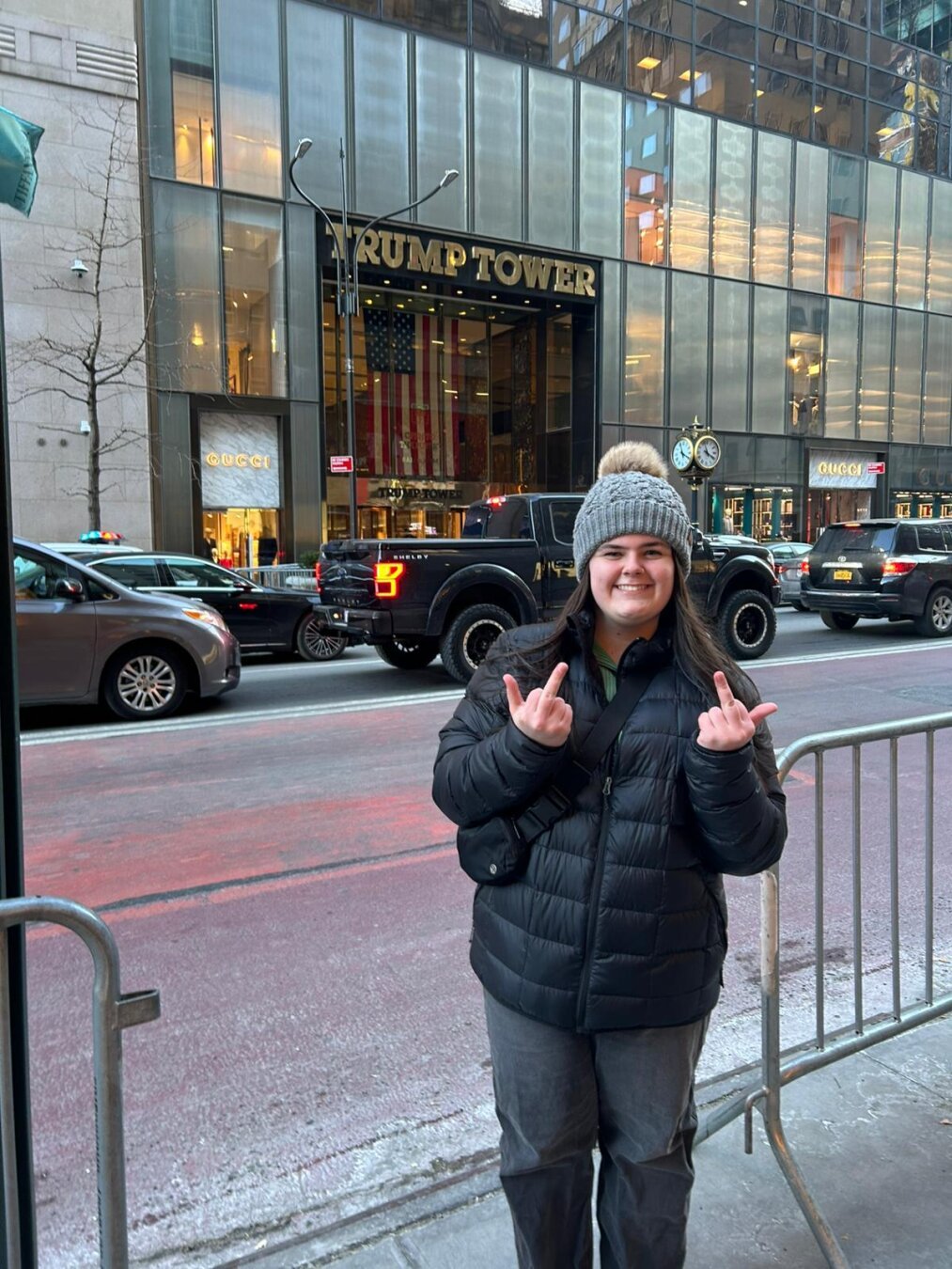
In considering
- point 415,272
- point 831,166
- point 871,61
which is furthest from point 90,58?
point 871,61

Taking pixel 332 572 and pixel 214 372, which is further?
pixel 214 372

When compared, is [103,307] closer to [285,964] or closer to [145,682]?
[145,682]

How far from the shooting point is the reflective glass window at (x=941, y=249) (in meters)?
32.9

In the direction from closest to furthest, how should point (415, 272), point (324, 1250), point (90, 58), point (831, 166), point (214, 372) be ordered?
point (324, 1250)
point (90, 58)
point (214, 372)
point (415, 272)
point (831, 166)

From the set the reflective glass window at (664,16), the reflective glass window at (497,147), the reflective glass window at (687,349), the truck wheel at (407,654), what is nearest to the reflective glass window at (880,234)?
the reflective glass window at (687,349)

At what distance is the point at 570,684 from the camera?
6.19ft

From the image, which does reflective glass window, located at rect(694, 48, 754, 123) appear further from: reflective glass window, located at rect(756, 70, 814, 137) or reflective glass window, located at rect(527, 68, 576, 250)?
reflective glass window, located at rect(527, 68, 576, 250)

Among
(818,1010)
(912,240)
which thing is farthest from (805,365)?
(818,1010)

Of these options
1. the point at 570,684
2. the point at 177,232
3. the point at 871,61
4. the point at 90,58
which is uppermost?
the point at 871,61

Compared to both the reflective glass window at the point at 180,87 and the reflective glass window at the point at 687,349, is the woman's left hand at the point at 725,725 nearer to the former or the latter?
the reflective glass window at the point at 180,87

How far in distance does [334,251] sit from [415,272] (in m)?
2.44

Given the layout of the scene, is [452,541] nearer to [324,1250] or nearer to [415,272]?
[324,1250]

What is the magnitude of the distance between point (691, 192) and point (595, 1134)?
3036 centimetres

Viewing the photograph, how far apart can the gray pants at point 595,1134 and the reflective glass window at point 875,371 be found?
33.6m
